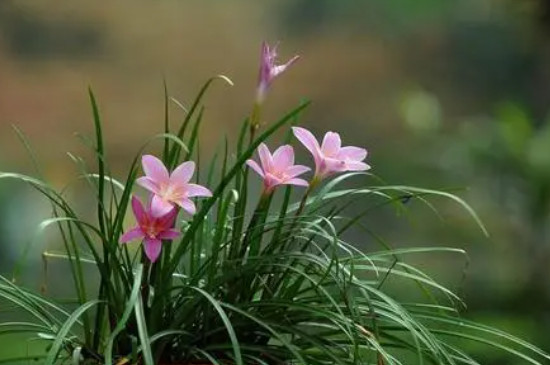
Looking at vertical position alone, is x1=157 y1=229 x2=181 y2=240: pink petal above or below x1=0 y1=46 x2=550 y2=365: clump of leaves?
above

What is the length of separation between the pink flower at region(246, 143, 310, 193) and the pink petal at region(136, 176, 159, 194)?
0.28 ft

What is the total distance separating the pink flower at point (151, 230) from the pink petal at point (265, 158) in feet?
0.27

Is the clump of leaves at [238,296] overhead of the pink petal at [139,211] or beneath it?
beneath

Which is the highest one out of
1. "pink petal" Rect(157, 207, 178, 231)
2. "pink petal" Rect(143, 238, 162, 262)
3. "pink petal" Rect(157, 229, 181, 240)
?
"pink petal" Rect(157, 207, 178, 231)

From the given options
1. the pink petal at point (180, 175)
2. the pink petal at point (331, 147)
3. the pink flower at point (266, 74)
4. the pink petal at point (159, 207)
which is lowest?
the pink petal at point (159, 207)

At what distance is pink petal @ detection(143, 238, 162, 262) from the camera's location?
2.88 ft

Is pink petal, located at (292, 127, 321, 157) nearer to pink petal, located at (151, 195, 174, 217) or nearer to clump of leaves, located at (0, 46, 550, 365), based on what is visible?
clump of leaves, located at (0, 46, 550, 365)

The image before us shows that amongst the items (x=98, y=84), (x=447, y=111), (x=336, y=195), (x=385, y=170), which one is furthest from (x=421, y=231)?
(x=336, y=195)

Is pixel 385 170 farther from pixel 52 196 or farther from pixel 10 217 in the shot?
pixel 52 196

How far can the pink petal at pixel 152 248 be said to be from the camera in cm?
88

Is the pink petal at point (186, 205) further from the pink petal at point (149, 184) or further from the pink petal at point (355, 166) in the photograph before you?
the pink petal at point (355, 166)

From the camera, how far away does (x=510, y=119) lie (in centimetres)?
386

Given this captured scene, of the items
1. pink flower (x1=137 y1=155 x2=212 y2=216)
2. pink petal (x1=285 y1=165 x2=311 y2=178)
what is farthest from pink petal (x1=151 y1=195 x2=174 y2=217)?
pink petal (x1=285 y1=165 x2=311 y2=178)

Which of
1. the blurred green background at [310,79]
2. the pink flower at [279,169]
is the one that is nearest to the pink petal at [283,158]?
the pink flower at [279,169]
